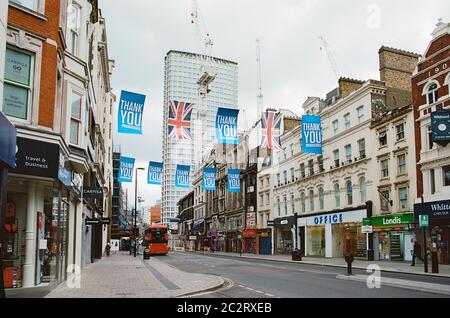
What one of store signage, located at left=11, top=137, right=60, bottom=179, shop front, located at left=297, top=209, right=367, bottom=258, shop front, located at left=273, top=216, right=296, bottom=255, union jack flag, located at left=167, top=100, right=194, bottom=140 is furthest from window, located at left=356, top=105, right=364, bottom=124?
store signage, located at left=11, top=137, right=60, bottom=179

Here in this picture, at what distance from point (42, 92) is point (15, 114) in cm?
111

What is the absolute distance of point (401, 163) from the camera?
37.3 m

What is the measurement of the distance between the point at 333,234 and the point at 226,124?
23438mm

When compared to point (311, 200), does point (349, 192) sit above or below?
above

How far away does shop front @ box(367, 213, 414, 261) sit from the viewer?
3594 centimetres

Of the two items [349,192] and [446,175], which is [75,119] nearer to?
[446,175]

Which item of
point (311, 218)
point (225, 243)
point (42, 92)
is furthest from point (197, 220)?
point (42, 92)

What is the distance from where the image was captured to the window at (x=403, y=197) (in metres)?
36.4

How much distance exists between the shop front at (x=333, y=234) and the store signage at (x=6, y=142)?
31773 mm

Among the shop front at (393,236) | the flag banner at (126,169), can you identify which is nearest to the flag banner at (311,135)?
the shop front at (393,236)

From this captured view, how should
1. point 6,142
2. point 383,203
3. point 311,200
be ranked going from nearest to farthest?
1. point 6,142
2. point 383,203
3. point 311,200

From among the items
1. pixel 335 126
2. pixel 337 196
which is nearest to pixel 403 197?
pixel 337 196

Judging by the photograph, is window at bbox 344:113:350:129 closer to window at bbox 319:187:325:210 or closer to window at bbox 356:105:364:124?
window at bbox 356:105:364:124

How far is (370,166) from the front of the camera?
Answer: 4116 cm
